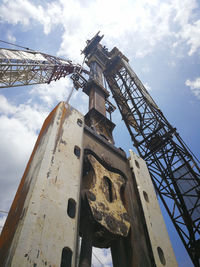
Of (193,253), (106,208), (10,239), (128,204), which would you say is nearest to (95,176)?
(106,208)

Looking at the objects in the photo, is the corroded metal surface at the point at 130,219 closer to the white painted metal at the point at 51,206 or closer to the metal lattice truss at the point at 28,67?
the white painted metal at the point at 51,206

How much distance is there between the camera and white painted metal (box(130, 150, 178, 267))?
3355mm

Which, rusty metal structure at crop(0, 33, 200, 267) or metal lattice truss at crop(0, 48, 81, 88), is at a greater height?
metal lattice truss at crop(0, 48, 81, 88)

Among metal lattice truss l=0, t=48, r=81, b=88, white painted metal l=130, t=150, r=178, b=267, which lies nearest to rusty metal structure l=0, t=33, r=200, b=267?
white painted metal l=130, t=150, r=178, b=267

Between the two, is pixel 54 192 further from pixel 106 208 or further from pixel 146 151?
pixel 146 151

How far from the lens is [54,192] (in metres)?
2.50

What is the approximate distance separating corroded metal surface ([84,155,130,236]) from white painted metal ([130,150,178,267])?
542mm

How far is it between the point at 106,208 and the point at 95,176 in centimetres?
66

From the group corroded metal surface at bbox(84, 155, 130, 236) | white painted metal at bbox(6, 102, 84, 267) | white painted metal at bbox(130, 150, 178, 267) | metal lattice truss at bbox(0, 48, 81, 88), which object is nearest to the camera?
white painted metal at bbox(6, 102, 84, 267)

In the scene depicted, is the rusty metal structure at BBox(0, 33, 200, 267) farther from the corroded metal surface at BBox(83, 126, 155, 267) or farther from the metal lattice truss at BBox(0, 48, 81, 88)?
the metal lattice truss at BBox(0, 48, 81, 88)

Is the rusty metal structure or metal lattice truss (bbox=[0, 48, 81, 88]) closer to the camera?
the rusty metal structure

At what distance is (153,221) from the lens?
3.82m

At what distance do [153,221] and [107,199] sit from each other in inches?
48.0

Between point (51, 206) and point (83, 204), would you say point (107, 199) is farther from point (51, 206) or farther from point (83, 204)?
point (51, 206)
